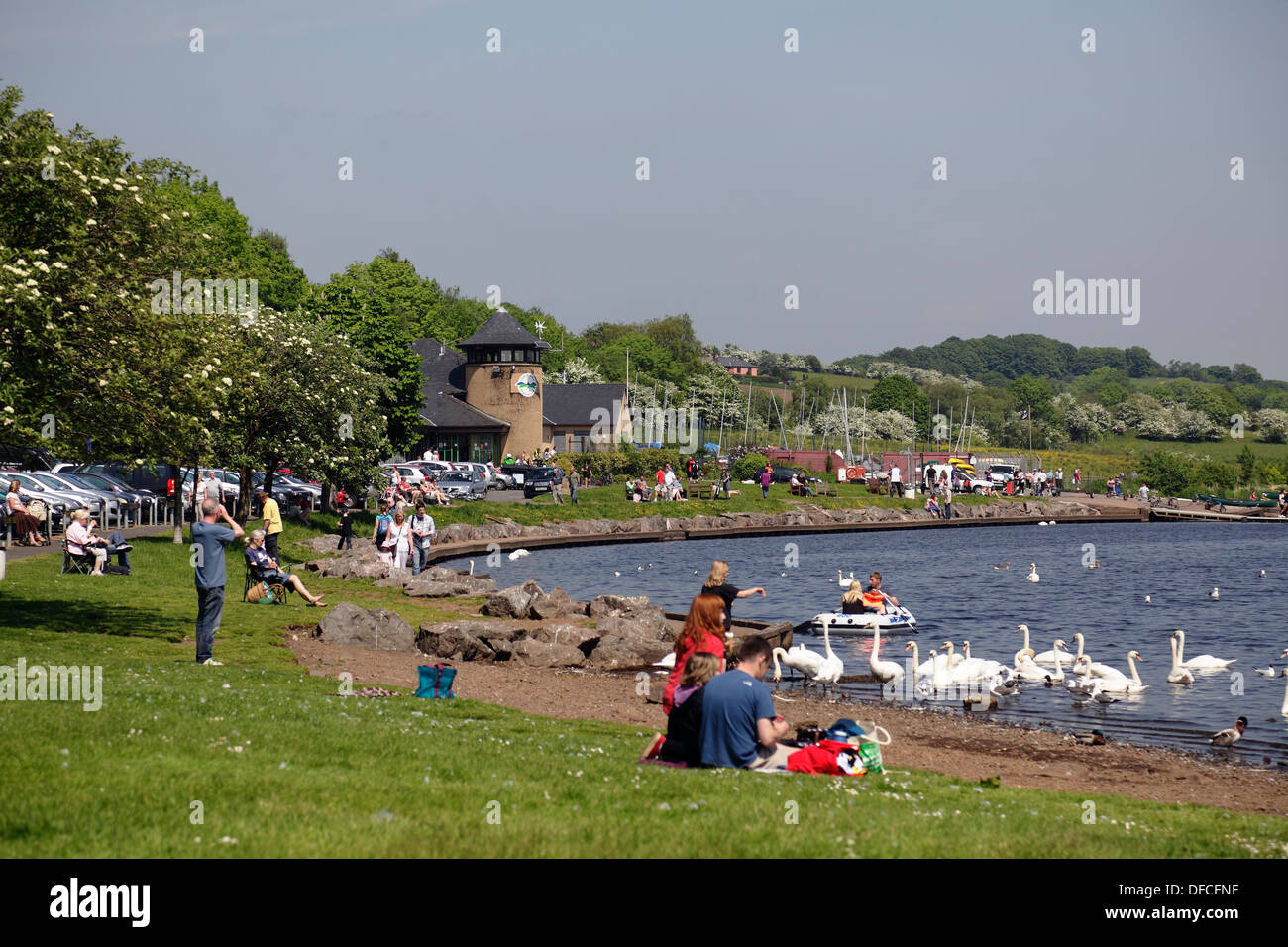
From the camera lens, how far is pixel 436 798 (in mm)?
9320

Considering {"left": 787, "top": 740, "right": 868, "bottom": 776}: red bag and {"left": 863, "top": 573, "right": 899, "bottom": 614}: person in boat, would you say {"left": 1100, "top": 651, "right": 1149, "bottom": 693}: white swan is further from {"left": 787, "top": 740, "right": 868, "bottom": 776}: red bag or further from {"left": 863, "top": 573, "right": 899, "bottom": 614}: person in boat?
{"left": 787, "top": 740, "right": 868, "bottom": 776}: red bag

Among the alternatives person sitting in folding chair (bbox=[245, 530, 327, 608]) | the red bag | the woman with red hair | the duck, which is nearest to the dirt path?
the duck

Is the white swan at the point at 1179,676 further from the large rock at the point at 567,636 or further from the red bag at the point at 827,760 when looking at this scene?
the red bag at the point at 827,760

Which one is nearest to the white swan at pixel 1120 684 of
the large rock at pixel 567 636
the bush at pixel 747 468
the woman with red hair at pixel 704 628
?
the large rock at pixel 567 636

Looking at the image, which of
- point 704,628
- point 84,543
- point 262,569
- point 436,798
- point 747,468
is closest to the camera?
point 436,798

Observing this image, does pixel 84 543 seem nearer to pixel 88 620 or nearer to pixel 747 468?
pixel 88 620

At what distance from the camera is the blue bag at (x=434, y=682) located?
17062mm

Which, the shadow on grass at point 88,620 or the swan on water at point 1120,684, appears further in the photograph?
the swan on water at point 1120,684

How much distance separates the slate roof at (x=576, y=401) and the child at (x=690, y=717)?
96.1 metres

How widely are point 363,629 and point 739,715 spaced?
47.4 ft

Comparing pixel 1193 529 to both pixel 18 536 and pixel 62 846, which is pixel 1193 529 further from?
pixel 62 846

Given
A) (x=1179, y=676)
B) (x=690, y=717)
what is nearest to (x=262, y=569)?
(x=690, y=717)
